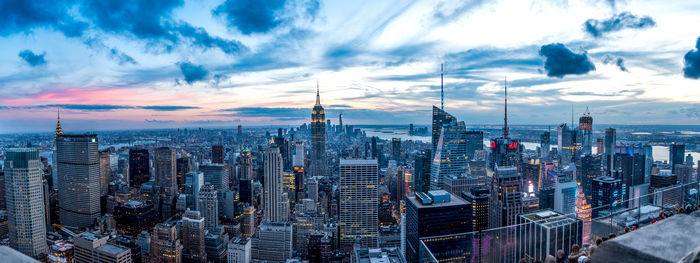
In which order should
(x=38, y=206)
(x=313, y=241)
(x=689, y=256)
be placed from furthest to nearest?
(x=313, y=241) < (x=38, y=206) < (x=689, y=256)

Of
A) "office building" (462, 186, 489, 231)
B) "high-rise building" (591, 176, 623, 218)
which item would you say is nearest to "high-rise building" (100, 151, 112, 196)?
"office building" (462, 186, 489, 231)

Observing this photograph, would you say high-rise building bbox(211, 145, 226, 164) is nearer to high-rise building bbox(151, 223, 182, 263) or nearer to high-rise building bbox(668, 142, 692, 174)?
high-rise building bbox(151, 223, 182, 263)

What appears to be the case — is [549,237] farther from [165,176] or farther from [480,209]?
[165,176]

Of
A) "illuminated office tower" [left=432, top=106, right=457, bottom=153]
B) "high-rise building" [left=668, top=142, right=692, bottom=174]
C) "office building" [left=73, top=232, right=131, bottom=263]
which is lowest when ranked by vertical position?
"office building" [left=73, top=232, right=131, bottom=263]

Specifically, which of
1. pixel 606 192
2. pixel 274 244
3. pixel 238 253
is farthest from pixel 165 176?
pixel 606 192

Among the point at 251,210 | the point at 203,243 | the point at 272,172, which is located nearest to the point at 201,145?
the point at 272,172

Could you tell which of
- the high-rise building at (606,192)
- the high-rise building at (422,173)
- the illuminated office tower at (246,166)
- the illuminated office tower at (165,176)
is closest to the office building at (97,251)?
the illuminated office tower at (165,176)

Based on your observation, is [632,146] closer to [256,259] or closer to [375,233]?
[375,233]
